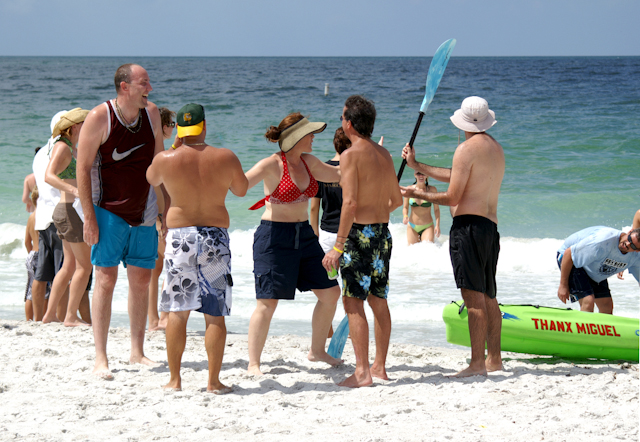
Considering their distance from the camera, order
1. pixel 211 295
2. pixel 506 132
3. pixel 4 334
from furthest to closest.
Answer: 1. pixel 506 132
2. pixel 4 334
3. pixel 211 295

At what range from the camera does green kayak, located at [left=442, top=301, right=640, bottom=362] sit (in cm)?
439

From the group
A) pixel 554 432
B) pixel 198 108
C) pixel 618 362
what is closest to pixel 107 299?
pixel 198 108

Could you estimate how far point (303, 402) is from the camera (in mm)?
3447

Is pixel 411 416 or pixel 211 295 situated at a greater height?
pixel 211 295

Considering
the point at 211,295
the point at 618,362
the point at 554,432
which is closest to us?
the point at 554,432

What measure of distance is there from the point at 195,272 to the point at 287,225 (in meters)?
0.75

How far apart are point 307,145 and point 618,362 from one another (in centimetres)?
272

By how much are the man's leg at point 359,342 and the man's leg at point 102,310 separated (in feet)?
4.83

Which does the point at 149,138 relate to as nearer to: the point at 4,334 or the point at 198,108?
the point at 198,108

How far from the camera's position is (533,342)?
14.9ft

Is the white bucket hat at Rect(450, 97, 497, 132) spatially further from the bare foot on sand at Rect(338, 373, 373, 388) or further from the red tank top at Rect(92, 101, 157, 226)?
the red tank top at Rect(92, 101, 157, 226)

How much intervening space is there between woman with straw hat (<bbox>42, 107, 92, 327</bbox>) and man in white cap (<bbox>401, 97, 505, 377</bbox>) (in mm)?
2445

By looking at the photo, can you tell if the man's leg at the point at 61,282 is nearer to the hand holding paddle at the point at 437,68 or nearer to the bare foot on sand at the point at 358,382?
the bare foot on sand at the point at 358,382

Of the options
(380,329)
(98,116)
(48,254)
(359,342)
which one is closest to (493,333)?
(380,329)
